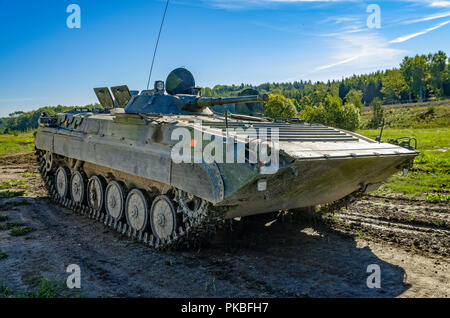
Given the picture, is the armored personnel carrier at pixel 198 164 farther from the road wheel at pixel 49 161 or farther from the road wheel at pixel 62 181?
the road wheel at pixel 49 161

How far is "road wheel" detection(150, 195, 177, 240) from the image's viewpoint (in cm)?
731

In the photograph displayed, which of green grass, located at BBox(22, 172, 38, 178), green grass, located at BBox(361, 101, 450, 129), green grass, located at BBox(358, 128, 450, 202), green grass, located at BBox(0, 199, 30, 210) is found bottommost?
green grass, located at BBox(0, 199, 30, 210)

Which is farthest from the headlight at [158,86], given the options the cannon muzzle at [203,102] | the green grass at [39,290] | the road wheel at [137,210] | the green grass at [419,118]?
the green grass at [419,118]

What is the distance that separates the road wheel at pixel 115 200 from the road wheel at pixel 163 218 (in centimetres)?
132

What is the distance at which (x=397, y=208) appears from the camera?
32.9 feet

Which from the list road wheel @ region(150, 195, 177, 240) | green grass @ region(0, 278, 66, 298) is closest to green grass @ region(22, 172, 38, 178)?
road wheel @ region(150, 195, 177, 240)

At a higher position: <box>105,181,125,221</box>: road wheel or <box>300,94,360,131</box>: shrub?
<box>300,94,360,131</box>: shrub

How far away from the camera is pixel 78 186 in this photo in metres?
10.9

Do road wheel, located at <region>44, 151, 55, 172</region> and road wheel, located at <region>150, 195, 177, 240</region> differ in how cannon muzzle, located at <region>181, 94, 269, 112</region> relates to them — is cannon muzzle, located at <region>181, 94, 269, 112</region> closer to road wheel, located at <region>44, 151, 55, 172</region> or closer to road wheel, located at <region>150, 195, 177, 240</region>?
road wheel, located at <region>150, 195, 177, 240</region>

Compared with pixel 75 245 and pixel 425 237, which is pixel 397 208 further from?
pixel 75 245

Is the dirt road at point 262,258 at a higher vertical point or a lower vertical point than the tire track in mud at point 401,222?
lower

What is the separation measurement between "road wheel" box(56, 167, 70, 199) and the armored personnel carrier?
3.34 feet

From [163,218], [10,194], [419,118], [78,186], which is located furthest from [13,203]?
[419,118]

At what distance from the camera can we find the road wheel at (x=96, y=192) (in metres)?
9.83
